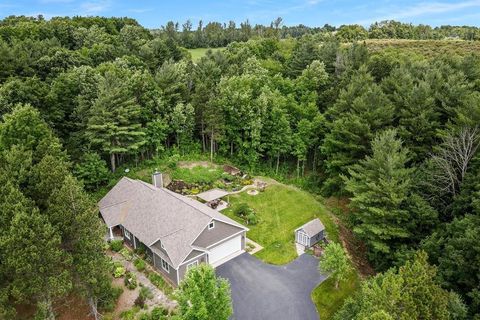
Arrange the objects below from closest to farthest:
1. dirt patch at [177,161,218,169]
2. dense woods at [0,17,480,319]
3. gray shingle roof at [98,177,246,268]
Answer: dense woods at [0,17,480,319] < gray shingle roof at [98,177,246,268] < dirt patch at [177,161,218,169]

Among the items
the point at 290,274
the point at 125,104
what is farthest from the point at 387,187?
the point at 125,104

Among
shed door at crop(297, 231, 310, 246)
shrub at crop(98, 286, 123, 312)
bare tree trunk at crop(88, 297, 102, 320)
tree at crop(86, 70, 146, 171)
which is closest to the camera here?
bare tree trunk at crop(88, 297, 102, 320)

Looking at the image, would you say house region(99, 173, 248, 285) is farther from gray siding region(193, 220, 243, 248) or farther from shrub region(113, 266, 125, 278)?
shrub region(113, 266, 125, 278)

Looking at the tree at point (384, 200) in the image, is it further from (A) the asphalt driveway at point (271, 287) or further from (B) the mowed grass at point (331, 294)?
(A) the asphalt driveway at point (271, 287)

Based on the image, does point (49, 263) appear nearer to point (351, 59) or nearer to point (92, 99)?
point (92, 99)

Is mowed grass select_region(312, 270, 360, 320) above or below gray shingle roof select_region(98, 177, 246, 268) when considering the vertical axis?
below

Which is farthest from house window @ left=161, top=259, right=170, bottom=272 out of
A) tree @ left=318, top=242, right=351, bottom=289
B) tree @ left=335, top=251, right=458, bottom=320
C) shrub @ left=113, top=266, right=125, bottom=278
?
tree @ left=335, top=251, right=458, bottom=320
